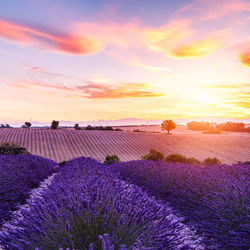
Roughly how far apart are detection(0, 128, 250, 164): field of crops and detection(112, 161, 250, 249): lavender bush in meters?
21.1

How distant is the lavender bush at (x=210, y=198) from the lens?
Result: 3.27 meters

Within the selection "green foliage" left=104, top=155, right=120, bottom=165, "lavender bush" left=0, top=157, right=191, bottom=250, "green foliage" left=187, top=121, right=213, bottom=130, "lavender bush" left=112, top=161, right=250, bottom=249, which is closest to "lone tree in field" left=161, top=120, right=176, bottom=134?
"green foliage" left=187, top=121, right=213, bottom=130

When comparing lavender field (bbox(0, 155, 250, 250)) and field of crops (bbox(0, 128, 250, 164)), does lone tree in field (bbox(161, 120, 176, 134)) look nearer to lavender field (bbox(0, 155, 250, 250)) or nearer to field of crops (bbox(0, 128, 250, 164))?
field of crops (bbox(0, 128, 250, 164))

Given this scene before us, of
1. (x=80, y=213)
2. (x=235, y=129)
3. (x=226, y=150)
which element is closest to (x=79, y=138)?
(x=226, y=150)

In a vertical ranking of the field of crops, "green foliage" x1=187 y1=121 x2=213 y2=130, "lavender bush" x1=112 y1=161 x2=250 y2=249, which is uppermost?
"green foliage" x1=187 y1=121 x2=213 y2=130

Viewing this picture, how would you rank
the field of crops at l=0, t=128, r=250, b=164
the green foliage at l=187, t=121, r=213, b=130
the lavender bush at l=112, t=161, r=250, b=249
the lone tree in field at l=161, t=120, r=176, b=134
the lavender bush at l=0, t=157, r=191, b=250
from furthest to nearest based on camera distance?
1. the green foliage at l=187, t=121, r=213, b=130
2. the lone tree in field at l=161, t=120, r=176, b=134
3. the field of crops at l=0, t=128, r=250, b=164
4. the lavender bush at l=112, t=161, r=250, b=249
5. the lavender bush at l=0, t=157, r=191, b=250

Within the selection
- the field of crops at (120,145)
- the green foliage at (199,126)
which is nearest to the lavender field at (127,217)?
the field of crops at (120,145)

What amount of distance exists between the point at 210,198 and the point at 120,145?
2996 cm

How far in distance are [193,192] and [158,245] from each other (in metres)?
3.03

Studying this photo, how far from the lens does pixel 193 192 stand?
5.02m

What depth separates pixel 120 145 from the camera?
34344mm

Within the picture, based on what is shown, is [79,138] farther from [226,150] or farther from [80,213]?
[80,213]

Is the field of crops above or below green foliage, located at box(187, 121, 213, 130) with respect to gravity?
below

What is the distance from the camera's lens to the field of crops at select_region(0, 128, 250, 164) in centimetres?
2973
